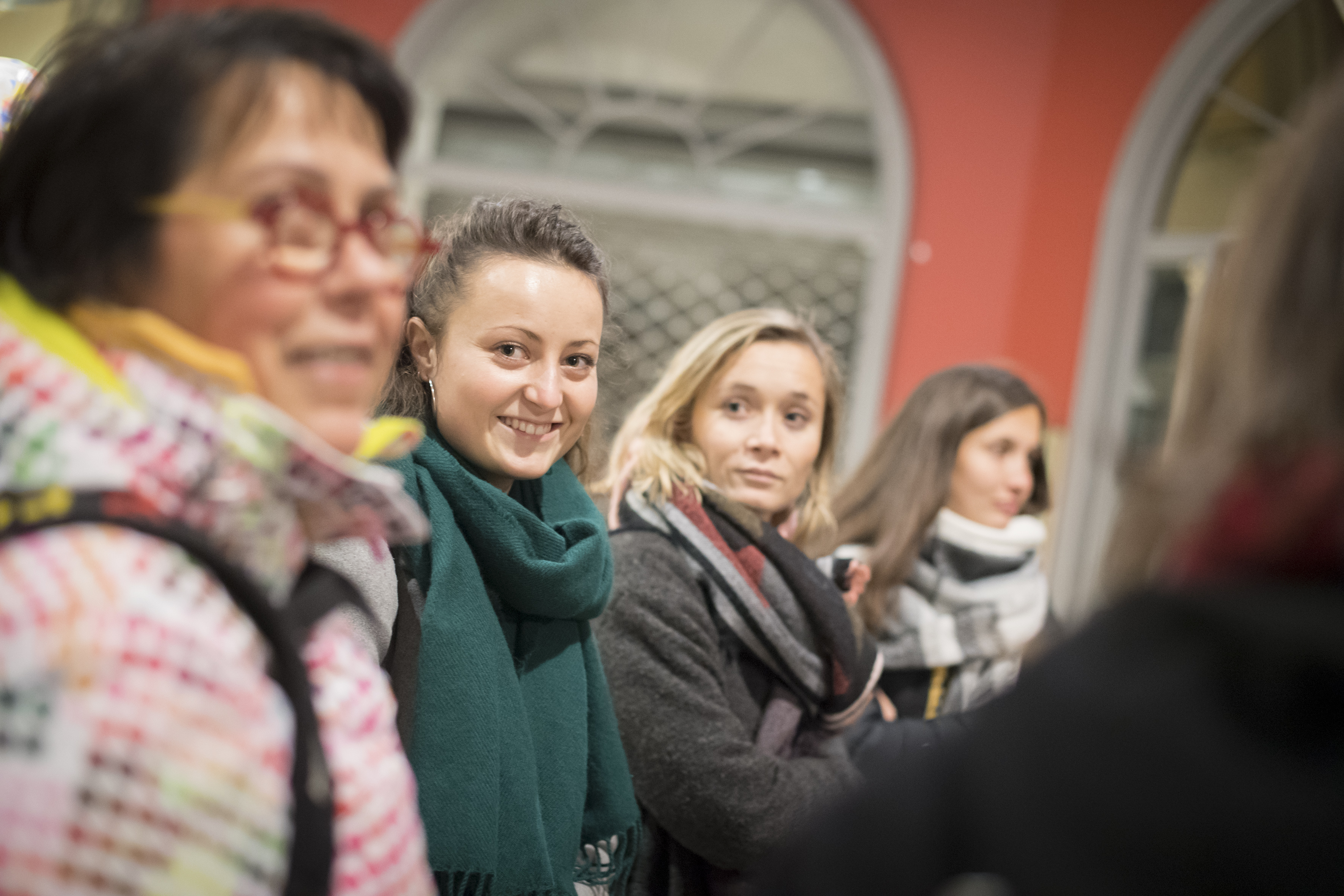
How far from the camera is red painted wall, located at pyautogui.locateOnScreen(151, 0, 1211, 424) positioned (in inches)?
167

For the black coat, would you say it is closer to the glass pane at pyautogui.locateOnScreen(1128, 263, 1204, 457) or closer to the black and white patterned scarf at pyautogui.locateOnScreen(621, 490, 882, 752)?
the black and white patterned scarf at pyautogui.locateOnScreen(621, 490, 882, 752)

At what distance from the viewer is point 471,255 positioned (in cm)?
154

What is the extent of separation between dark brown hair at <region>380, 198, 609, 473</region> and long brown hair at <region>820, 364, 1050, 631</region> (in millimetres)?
1111

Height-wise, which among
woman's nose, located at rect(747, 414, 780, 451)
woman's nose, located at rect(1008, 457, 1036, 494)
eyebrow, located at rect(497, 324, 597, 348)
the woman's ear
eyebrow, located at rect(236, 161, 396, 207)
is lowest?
woman's nose, located at rect(1008, 457, 1036, 494)

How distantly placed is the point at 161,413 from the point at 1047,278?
13.2 ft

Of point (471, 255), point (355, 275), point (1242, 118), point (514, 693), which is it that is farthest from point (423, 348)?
point (1242, 118)

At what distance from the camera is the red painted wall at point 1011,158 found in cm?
423

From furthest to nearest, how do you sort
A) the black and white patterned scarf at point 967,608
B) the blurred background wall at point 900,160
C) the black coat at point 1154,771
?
the blurred background wall at point 900,160, the black and white patterned scarf at point 967,608, the black coat at point 1154,771

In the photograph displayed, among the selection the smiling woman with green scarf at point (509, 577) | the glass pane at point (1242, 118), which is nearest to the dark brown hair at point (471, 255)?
the smiling woman with green scarf at point (509, 577)

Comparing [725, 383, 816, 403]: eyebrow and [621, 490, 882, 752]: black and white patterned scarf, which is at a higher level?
[725, 383, 816, 403]: eyebrow

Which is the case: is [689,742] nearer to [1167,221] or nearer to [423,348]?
[423,348]

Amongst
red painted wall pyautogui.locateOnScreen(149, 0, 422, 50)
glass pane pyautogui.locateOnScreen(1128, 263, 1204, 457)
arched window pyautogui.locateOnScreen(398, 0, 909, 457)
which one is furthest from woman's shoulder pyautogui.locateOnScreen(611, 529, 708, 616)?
red painted wall pyautogui.locateOnScreen(149, 0, 422, 50)

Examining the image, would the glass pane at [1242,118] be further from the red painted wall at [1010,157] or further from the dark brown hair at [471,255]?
the dark brown hair at [471,255]

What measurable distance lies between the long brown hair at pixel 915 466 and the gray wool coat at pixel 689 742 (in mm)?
698
